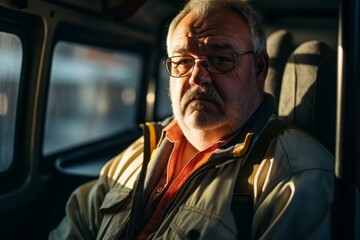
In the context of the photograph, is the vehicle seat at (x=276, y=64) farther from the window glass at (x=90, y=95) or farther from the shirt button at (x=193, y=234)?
the window glass at (x=90, y=95)

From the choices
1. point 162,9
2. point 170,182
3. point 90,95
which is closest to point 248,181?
point 170,182

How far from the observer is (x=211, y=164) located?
6.03ft

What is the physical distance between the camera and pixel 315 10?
3875 millimetres

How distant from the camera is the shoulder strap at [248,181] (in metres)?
1.71

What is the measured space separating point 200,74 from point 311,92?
21.9 inches

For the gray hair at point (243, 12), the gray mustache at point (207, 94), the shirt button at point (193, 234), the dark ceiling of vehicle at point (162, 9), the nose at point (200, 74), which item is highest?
the dark ceiling of vehicle at point (162, 9)

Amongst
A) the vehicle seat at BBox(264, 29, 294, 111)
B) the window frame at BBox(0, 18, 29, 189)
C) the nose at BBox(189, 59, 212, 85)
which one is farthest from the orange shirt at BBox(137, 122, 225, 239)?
the window frame at BBox(0, 18, 29, 189)

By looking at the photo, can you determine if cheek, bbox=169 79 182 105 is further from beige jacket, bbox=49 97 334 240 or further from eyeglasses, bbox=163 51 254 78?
beige jacket, bbox=49 97 334 240

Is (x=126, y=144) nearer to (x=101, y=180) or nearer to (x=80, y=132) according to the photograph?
(x=80, y=132)

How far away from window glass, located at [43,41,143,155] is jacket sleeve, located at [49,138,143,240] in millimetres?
820

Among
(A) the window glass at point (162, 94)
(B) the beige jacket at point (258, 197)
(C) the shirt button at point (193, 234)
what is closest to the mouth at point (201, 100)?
(B) the beige jacket at point (258, 197)

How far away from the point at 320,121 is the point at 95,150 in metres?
2.10

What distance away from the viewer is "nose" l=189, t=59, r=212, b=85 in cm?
199

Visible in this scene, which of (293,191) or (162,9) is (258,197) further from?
(162,9)
